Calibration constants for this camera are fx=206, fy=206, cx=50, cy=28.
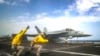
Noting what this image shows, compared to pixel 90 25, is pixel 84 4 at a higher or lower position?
higher

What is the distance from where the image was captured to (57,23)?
6211 millimetres

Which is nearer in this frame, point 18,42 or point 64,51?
point 18,42

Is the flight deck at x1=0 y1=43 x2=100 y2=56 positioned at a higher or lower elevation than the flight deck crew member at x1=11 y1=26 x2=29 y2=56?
lower

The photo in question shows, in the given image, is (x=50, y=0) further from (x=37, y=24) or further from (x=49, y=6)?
(x=37, y=24)

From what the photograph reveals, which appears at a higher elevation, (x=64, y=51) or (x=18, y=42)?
(x=18, y=42)

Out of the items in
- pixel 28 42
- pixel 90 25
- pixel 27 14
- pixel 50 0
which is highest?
pixel 50 0

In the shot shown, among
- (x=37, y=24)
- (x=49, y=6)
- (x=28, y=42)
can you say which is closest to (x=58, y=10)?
(x=49, y=6)

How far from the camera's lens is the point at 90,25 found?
6012mm

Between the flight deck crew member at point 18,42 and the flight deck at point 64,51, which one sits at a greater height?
the flight deck crew member at point 18,42

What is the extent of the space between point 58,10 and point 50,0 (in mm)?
418

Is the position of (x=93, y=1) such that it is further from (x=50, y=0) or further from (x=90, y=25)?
(x=50, y=0)

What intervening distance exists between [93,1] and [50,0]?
51.2 inches

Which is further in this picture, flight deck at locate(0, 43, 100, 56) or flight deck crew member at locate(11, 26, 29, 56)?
flight deck at locate(0, 43, 100, 56)

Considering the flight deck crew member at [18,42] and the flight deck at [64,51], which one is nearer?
the flight deck crew member at [18,42]
